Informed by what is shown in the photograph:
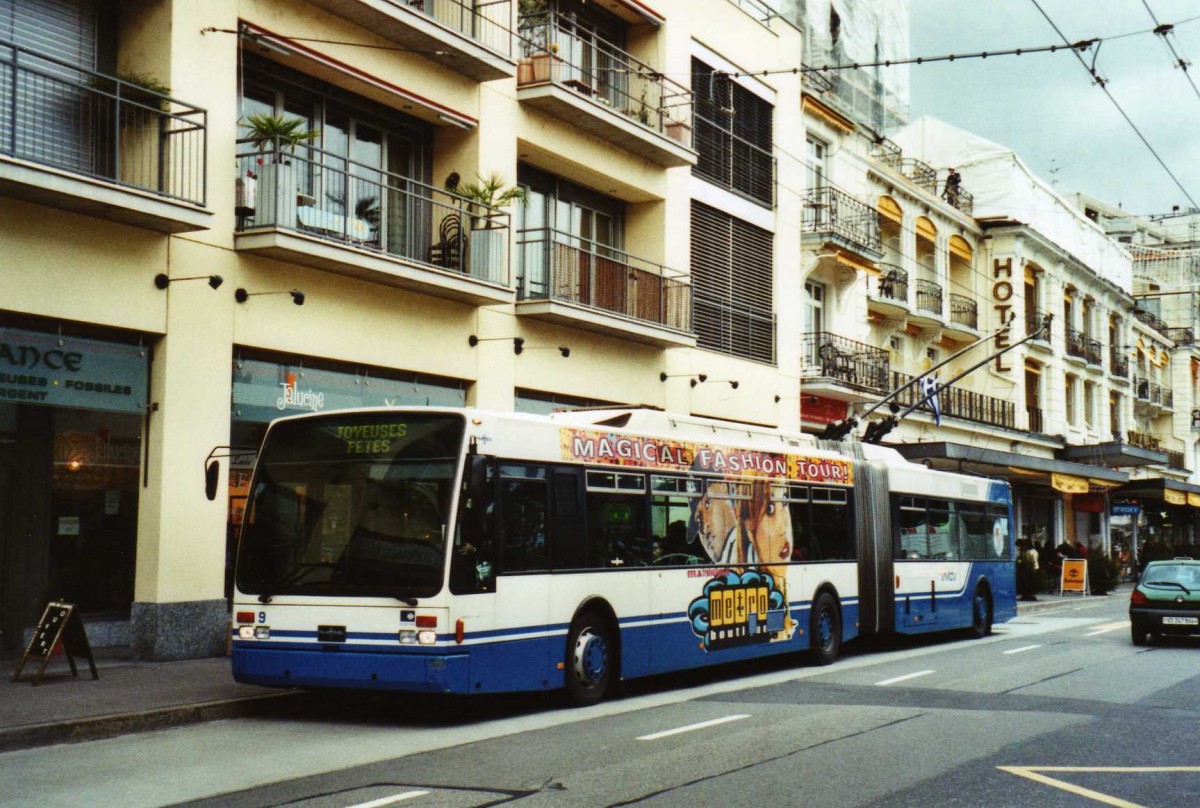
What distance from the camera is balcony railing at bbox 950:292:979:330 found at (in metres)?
44.2

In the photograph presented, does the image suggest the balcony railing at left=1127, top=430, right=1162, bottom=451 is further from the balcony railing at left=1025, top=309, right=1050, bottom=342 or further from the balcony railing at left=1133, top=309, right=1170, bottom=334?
the balcony railing at left=1025, top=309, right=1050, bottom=342

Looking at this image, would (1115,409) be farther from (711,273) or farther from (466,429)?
(466,429)

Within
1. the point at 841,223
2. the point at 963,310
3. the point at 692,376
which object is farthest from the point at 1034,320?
the point at 692,376

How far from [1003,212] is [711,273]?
22681 mm

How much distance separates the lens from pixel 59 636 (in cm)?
1333

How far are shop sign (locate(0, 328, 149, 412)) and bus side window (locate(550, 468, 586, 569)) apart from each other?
5.61 meters

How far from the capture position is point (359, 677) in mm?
12047

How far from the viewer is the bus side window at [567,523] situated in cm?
1343

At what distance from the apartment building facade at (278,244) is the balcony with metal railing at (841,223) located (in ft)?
→ 21.7

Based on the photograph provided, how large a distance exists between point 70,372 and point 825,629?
1032 cm

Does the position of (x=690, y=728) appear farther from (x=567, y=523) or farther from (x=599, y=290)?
(x=599, y=290)

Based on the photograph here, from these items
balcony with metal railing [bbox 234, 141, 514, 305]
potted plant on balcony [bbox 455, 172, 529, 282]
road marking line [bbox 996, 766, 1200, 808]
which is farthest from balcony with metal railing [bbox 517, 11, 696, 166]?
road marking line [bbox 996, 766, 1200, 808]

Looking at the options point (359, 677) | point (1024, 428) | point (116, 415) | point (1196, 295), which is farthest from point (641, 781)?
point (1196, 295)

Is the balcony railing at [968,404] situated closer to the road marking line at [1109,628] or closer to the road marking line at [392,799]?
the road marking line at [1109,628]
